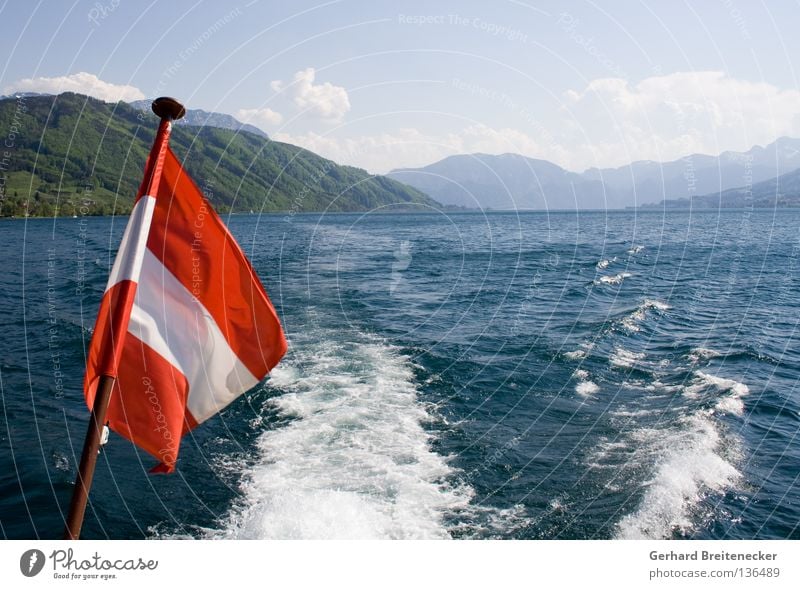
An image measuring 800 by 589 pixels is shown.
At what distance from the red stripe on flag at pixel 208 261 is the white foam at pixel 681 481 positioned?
8992 millimetres

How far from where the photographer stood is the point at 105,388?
4.80 meters

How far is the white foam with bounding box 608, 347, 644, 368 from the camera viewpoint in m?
21.6

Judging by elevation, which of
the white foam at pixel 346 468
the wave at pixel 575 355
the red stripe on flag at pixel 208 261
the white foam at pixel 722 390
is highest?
the red stripe on flag at pixel 208 261

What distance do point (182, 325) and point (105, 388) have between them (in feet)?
4.04

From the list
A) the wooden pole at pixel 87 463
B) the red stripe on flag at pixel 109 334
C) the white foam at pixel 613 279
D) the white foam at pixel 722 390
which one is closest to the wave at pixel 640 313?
the white foam at pixel 722 390

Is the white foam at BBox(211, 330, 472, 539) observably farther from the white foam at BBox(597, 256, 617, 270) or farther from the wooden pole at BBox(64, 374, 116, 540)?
the white foam at BBox(597, 256, 617, 270)

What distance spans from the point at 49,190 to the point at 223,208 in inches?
2076

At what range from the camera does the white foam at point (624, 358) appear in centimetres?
2161

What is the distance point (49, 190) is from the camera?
551 ft

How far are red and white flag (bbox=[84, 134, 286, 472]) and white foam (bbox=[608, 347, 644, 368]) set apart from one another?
1882 cm

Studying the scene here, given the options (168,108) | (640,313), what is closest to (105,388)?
(168,108)

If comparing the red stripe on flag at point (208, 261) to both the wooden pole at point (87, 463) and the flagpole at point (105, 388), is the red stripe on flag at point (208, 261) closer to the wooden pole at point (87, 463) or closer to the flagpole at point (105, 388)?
the flagpole at point (105, 388)

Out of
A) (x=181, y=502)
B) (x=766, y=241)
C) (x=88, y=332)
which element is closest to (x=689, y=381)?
(x=181, y=502)

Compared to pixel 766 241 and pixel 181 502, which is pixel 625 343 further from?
pixel 766 241
